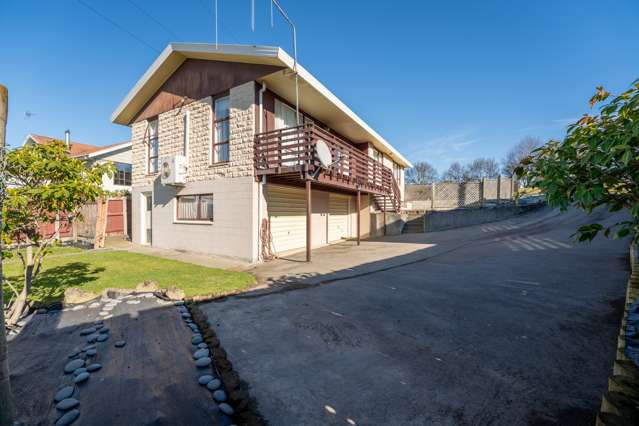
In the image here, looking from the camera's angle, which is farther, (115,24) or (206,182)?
(206,182)

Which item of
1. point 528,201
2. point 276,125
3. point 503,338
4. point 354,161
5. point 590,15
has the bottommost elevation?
point 503,338

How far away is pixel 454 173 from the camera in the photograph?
194ft

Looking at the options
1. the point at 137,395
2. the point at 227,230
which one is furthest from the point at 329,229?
the point at 137,395

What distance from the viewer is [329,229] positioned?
14.3m

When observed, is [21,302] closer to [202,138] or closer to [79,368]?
[79,368]

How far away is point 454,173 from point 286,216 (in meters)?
58.0

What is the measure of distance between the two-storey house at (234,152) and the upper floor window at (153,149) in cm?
5

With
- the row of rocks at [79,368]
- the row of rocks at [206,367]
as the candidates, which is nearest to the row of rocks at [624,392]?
the row of rocks at [206,367]

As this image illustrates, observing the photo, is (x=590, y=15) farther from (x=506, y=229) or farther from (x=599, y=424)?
(x=506, y=229)

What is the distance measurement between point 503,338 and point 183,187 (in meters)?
11.3

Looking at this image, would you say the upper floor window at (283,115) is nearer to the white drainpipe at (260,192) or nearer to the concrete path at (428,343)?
the white drainpipe at (260,192)

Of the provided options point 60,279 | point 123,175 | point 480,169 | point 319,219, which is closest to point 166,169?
point 60,279

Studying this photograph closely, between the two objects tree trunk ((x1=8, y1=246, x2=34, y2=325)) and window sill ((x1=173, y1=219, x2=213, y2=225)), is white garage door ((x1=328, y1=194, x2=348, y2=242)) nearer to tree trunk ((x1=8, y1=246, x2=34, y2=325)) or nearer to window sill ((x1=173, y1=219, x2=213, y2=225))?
window sill ((x1=173, y1=219, x2=213, y2=225))

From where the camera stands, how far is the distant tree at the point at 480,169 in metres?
55.1
